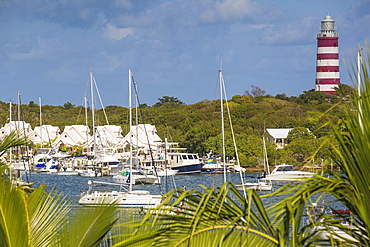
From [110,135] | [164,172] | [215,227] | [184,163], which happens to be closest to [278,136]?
[184,163]

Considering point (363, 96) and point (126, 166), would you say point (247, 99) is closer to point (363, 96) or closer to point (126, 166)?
point (126, 166)

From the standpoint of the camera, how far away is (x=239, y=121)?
86.1m

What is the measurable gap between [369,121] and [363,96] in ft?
0.58

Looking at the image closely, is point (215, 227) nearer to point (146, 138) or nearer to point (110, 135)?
point (146, 138)

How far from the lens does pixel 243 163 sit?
73500 mm

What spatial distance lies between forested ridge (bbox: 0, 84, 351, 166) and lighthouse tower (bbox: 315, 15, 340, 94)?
7.20 ft

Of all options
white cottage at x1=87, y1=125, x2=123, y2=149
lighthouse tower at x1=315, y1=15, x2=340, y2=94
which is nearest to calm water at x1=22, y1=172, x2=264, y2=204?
white cottage at x1=87, y1=125, x2=123, y2=149

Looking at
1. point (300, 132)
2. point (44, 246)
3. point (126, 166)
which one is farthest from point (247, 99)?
point (44, 246)

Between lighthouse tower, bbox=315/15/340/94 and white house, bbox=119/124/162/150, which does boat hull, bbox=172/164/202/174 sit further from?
lighthouse tower, bbox=315/15/340/94

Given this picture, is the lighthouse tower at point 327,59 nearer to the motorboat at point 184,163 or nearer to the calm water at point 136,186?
the motorboat at point 184,163

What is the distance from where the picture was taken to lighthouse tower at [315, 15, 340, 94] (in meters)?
99.2

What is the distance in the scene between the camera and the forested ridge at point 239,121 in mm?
73369

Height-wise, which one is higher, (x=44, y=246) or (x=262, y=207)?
(x=262, y=207)

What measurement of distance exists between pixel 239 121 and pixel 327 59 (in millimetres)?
21421
